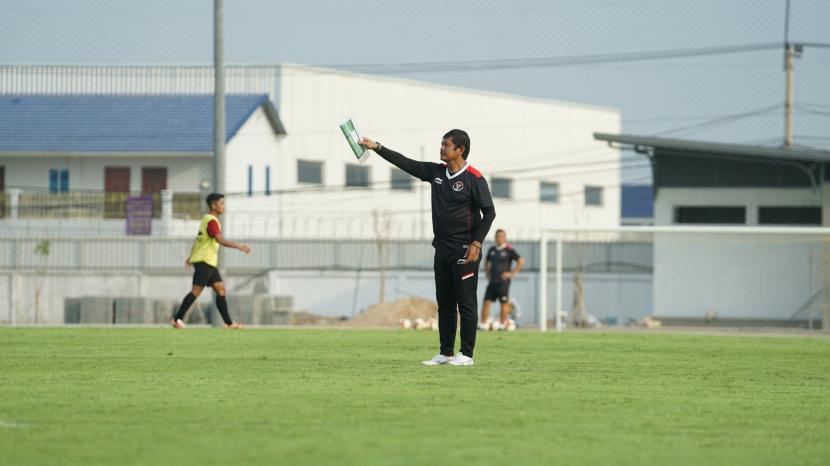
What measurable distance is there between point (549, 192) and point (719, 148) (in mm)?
32761

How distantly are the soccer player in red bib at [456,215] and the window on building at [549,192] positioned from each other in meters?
52.8

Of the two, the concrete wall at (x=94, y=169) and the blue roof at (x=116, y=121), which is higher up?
the blue roof at (x=116, y=121)

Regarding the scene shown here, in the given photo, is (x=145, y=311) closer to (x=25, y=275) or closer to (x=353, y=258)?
(x=25, y=275)

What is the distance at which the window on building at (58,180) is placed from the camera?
52500mm

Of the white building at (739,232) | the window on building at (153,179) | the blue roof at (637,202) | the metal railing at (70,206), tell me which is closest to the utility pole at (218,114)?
the white building at (739,232)

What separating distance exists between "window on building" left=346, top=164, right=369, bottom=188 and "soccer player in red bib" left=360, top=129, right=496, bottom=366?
45096 mm

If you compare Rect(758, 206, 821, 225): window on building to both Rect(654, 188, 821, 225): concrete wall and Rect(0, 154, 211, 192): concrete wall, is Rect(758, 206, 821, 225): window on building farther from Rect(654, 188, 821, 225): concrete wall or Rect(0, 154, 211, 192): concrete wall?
Rect(0, 154, 211, 192): concrete wall

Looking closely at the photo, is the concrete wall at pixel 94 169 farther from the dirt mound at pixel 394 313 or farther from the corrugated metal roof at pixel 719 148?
the corrugated metal roof at pixel 719 148

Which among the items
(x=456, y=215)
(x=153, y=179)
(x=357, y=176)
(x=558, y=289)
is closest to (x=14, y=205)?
(x=153, y=179)

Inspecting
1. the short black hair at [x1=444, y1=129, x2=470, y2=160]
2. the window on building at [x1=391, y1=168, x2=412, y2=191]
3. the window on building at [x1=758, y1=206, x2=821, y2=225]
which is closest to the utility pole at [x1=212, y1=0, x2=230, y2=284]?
the window on building at [x1=758, y1=206, x2=821, y2=225]

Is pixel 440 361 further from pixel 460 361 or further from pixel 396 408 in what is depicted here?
pixel 396 408

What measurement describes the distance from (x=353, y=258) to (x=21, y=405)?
34.1m

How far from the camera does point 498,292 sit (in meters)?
25.5

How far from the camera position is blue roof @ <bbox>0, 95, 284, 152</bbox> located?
51.8 metres
